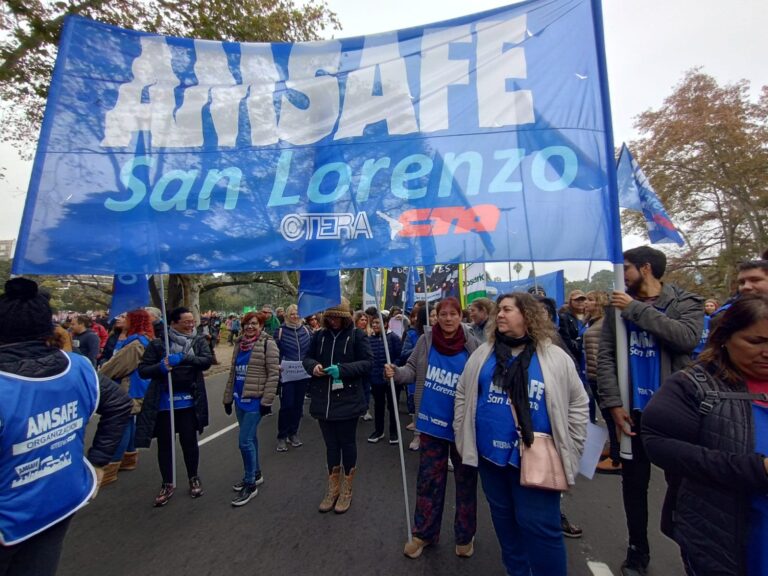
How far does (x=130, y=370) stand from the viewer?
14.2ft

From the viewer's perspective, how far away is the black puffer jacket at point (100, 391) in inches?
65.8

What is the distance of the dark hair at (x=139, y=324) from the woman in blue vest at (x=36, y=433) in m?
2.93

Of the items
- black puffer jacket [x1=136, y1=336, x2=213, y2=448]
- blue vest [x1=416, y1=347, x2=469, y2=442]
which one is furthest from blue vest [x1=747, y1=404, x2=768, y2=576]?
black puffer jacket [x1=136, y1=336, x2=213, y2=448]

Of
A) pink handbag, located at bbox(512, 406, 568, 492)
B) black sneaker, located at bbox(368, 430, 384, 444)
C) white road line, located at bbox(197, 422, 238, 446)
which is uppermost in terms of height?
pink handbag, located at bbox(512, 406, 568, 492)

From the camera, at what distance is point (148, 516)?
3527 mm

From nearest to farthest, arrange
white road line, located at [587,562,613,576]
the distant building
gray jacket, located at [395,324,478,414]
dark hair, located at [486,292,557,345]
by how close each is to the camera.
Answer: dark hair, located at [486,292,557,345], white road line, located at [587,562,613,576], gray jacket, located at [395,324,478,414], the distant building

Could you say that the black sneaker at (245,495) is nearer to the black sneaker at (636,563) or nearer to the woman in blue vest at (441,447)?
the woman in blue vest at (441,447)

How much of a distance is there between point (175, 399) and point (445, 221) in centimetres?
307

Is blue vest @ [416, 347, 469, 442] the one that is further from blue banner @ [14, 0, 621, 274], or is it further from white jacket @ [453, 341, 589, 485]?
blue banner @ [14, 0, 621, 274]

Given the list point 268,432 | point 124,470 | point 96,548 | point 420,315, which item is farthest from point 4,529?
point 268,432

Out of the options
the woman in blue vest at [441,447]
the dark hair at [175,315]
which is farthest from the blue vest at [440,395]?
the dark hair at [175,315]

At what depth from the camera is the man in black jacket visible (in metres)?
3.67

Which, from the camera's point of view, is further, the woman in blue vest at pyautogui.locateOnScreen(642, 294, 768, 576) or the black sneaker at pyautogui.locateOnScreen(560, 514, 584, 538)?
the black sneaker at pyautogui.locateOnScreen(560, 514, 584, 538)

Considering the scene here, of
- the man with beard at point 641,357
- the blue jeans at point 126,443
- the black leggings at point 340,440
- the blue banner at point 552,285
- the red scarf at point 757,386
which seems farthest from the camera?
the blue banner at point 552,285
